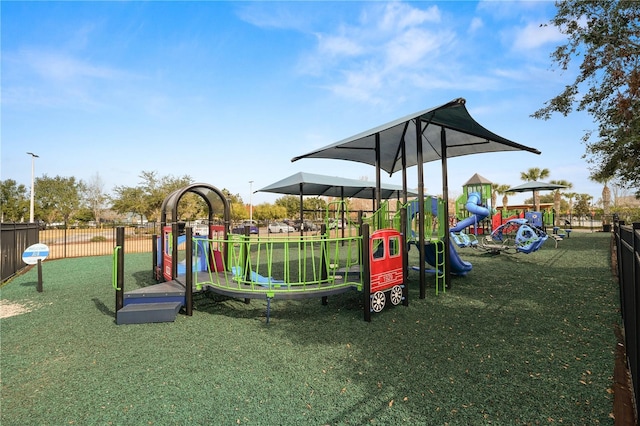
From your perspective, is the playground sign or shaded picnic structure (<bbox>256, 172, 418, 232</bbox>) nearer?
the playground sign

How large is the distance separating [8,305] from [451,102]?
9471 millimetres

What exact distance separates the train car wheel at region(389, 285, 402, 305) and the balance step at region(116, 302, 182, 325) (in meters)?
3.86

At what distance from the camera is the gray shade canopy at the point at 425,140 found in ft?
21.5

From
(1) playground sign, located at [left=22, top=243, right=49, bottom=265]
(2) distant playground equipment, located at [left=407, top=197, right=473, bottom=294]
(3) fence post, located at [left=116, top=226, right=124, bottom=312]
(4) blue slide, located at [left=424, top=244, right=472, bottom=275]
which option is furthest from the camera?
(4) blue slide, located at [left=424, top=244, right=472, bottom=275]

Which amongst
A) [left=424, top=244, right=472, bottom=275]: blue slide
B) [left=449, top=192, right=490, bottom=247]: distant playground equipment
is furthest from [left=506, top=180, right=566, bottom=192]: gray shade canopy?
[left=424, top=244, right=472, bottom=275]: blue slide

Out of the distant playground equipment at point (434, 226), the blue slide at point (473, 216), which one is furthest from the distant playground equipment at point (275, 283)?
the blue slide at point (473, 216)

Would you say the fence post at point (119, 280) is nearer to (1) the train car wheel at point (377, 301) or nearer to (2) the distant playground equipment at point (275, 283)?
(2) the distant playground equipment at point (275, 283)

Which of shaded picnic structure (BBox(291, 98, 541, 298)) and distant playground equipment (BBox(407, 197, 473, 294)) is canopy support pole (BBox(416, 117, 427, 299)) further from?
distant playground equipment (BBox(407, 197, 473, 294))

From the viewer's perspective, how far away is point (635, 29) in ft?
31.2

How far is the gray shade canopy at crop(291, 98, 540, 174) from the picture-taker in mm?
6562

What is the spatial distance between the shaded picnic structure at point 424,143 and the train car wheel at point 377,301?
4.84 ft

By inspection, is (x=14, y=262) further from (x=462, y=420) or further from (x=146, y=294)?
(x=462, y=420)

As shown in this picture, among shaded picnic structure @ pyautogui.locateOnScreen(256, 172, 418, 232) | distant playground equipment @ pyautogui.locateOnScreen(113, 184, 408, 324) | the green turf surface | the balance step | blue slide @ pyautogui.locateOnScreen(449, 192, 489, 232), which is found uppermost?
shaded picnic structure @ pyautogui.locateOnScreen(256, 172, 418, 232)

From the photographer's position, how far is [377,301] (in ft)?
18.0
